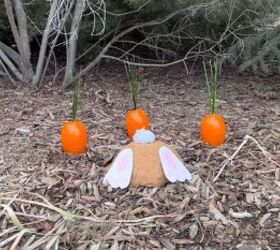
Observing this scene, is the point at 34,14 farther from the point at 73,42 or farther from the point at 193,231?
the point at 193,231

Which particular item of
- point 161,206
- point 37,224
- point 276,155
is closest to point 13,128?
point 37,224

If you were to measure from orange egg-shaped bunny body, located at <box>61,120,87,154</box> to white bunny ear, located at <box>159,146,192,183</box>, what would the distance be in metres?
0.52

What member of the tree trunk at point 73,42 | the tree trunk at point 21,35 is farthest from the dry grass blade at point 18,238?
the tree trunk at point 21,35

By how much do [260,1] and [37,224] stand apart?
255 cm

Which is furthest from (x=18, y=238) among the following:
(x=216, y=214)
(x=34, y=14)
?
(x=34, y=14)

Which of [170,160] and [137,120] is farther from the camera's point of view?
[137,120]

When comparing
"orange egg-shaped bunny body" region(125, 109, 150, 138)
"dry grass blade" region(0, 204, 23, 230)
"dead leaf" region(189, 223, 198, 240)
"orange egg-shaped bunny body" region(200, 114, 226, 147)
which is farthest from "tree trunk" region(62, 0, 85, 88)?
"dead leaf" region(189, 223, 198, 240)

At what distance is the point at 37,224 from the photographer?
2.31 m

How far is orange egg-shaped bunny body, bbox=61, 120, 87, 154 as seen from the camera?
2803 mm

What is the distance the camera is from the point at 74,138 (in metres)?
2.81

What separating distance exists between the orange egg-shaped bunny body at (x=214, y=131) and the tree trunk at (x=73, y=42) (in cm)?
119

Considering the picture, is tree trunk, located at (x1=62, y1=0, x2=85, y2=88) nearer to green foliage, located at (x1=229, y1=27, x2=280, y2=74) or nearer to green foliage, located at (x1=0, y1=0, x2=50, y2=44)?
green foliage, located at (x1=0, y1=0, x2=50, y2=44)

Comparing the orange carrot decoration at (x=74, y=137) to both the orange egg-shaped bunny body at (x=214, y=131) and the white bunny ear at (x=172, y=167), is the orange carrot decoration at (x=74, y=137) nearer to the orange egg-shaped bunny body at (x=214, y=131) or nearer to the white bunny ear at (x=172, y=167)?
the white bunny ear at (x=172, y=167)

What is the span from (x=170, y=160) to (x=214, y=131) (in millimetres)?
470
